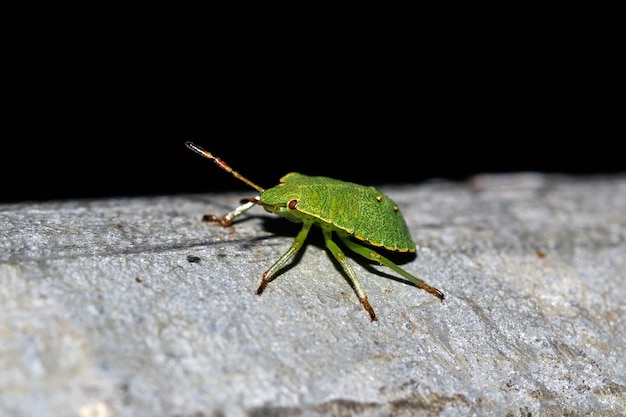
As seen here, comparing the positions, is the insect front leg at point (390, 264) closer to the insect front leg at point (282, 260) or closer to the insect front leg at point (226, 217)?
the insect front leg at point (282, 260)

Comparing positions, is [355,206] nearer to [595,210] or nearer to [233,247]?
[233,247]

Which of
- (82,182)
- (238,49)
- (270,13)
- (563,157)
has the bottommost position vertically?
(82,182)

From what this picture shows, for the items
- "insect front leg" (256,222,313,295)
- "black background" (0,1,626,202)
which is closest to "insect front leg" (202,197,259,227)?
"insect front leg" (256,222,313,295)

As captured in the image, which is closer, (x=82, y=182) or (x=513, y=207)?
(x=513, y=207)

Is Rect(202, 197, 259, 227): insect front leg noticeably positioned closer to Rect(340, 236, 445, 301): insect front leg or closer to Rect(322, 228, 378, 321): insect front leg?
Rect(322, 228, 378, 321): insect front leg

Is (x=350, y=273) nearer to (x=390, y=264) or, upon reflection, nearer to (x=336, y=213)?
(x=390, y=264)

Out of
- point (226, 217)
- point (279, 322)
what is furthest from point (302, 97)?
point (279, 322)

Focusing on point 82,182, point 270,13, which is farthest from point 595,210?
point 82,182
